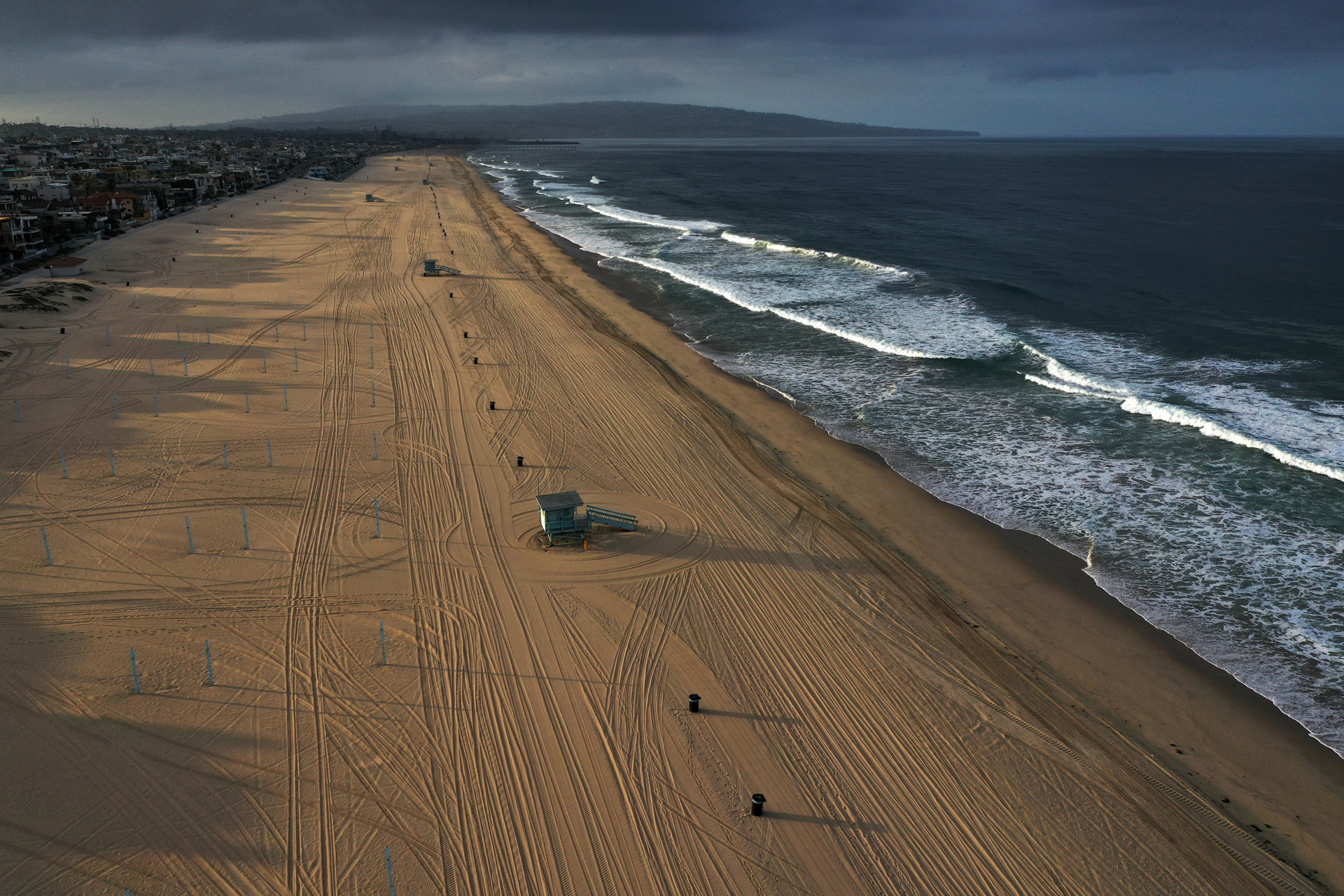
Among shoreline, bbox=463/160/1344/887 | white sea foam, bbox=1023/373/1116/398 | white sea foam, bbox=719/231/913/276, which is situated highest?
white sea foam, bbox=719/231/913/276

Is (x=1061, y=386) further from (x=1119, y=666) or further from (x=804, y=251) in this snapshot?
(x=804, y=251)

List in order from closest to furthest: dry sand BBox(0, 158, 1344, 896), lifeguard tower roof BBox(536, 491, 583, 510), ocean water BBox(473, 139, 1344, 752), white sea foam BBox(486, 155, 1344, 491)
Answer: dry sand BBox(0, 158, 1344, 896)
lifeguard tower roof BBox(536, 491, 583, 510)
ocean water BBox(473, 139, 1344, 752)
white sea foam BBox(486, 155, 1344, 491)

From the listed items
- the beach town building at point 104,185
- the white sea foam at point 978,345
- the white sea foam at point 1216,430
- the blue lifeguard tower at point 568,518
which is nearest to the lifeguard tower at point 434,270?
the white sea foam at point 978,345

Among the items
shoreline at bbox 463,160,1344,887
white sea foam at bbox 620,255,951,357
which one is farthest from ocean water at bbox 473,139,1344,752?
shoreline at bbox 463,160,1344,887

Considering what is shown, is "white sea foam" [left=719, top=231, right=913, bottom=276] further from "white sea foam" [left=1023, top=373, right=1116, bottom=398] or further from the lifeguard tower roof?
the lifeguard tower roof

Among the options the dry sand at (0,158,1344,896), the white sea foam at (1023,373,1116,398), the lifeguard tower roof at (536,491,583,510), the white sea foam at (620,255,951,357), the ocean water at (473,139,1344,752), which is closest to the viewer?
Result: the dry sand at (0,158,1344,896)

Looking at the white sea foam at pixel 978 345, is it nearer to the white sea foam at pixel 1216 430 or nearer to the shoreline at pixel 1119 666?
the white sea foam at pixel 1216 430
